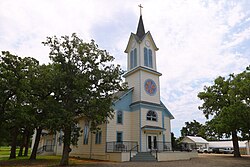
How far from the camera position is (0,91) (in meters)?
17.4

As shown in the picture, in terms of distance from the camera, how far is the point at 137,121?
24.4 m

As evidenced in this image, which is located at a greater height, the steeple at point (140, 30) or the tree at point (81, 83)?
the steeple at point (140, 30)

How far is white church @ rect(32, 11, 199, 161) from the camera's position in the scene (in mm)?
22719

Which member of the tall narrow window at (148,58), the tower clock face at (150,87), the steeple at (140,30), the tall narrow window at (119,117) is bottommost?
the tall narrow window at (119,117)

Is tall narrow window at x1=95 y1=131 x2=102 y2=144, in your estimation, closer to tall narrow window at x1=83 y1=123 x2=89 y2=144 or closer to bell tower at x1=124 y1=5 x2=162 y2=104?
tall narrow window at x1=83 y1=123 x2=89 y2=144

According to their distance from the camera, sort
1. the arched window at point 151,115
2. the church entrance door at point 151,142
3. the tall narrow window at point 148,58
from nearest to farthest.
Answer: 1. the church entrance door at point 151,142
2. the arched window at point 151,115
3. the tall narrow window at point 148,58

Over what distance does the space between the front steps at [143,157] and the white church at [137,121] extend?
19cm

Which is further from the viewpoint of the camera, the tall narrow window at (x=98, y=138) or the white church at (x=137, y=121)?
the tall narrow window at (x=98, y=138)

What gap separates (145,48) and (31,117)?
650 inches

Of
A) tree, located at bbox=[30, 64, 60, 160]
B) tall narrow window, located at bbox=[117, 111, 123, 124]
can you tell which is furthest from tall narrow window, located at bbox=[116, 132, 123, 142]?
tree, located at bbox=[30, 64, 60, 160]

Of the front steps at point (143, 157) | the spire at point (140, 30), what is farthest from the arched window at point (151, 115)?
the spire at point (140, 30)

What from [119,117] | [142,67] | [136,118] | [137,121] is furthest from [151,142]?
[142,67]

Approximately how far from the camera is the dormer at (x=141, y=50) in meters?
27.5

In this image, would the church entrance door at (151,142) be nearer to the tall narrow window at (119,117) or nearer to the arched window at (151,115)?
the arched window at (151,115)
